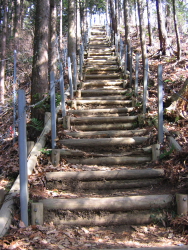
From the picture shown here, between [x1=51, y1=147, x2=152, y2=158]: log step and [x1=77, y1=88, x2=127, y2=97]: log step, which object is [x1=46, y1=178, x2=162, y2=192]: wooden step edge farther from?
[x1=77, y1=88, x2=127, y2=97]: log step

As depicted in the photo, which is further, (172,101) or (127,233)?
(172,101)

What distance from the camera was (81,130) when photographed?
5.83m

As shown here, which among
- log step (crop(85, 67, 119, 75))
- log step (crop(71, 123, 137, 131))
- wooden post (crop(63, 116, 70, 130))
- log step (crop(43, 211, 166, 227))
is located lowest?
log step (crop(43, 211, 166, 227))

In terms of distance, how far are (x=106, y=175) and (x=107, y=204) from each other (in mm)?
778

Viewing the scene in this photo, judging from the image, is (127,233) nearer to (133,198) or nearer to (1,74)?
(133,198)

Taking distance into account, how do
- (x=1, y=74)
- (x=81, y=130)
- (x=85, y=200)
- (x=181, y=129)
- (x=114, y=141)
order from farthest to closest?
(x=1, y=74) → (x=81, y=130) → (x=181, y=129) → (x=114, y=141) → (x=85, y=200)

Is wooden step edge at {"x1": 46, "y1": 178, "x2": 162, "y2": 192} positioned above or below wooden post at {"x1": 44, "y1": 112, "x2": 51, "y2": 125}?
below

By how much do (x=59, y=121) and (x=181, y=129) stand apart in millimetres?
2637

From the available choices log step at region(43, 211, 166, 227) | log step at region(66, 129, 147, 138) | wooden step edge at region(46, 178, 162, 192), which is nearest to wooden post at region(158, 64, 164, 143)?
log step at region(66, 129, 147, 138)

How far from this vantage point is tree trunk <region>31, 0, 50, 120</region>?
20.2 feet

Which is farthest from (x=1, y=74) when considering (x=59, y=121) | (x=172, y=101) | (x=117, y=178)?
(x=117, y=178)

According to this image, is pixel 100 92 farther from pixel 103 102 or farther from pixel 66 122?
pixel 66 122

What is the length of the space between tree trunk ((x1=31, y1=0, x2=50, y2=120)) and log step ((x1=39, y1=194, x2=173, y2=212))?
2.97m

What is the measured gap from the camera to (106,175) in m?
4.05
